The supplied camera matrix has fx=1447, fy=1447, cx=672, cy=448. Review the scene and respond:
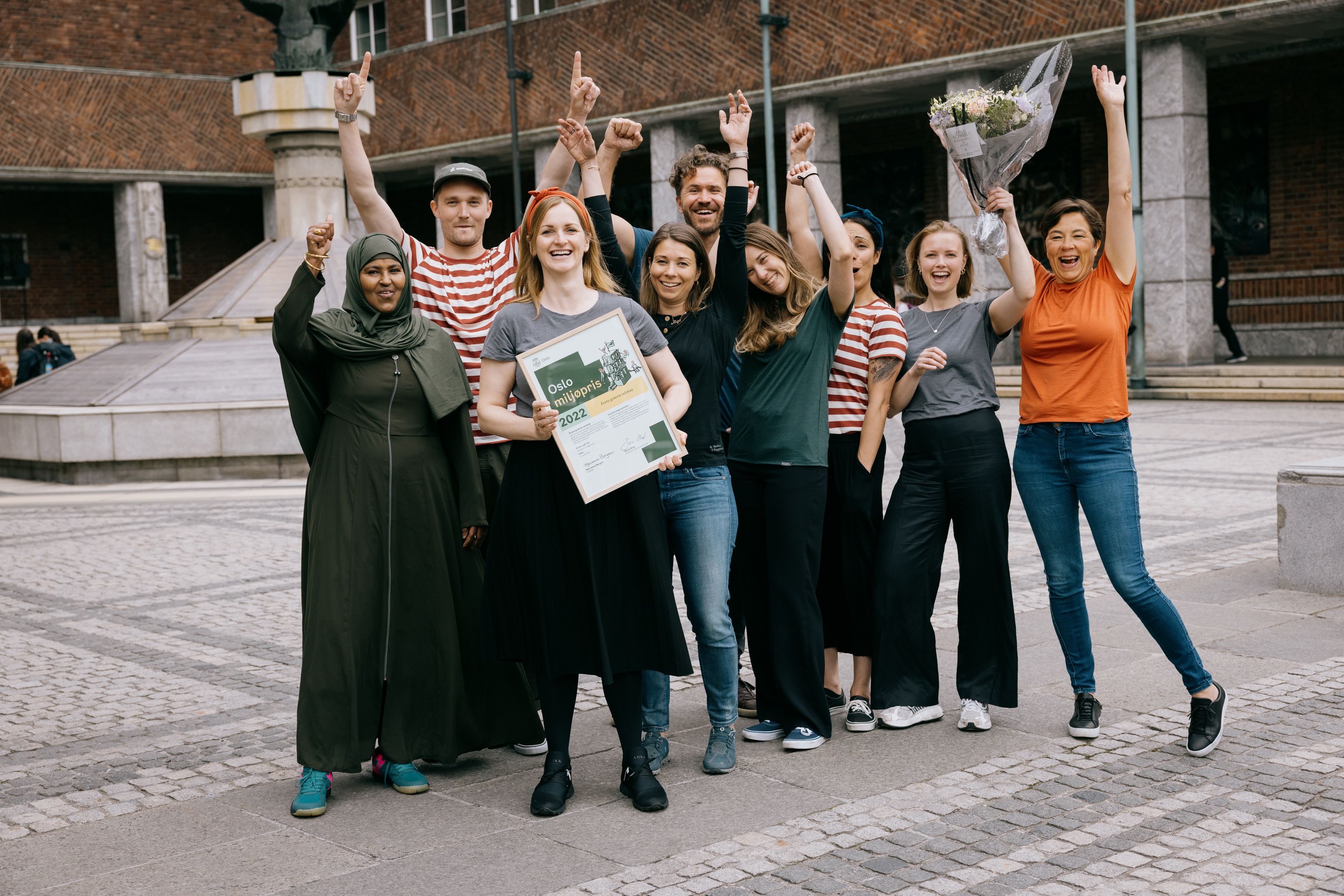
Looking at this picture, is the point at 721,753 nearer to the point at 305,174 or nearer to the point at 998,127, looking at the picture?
the point at 998,127

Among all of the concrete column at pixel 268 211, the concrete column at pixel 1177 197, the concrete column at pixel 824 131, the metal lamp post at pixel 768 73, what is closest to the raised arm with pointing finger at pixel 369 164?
the concrete column at pixel 1177 197

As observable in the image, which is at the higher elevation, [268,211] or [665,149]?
[665,149]

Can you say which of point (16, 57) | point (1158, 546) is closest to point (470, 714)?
point (1158, 546)

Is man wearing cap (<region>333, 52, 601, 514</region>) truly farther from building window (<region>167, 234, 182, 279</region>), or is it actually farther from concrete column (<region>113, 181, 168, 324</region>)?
building window (<region>167, 234, 182, 279</region>)

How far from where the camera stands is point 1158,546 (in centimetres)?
871

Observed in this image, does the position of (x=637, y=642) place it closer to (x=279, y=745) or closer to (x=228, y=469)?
(x=279, y=745)

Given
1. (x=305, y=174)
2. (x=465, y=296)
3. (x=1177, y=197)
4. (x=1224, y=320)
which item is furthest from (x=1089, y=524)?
(x=1224, y=320)

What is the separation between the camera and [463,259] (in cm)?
512

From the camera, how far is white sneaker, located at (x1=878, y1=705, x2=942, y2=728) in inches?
201

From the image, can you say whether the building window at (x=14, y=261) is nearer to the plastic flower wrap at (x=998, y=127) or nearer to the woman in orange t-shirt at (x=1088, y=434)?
the plastic flower wrap at (x=998, y=127)

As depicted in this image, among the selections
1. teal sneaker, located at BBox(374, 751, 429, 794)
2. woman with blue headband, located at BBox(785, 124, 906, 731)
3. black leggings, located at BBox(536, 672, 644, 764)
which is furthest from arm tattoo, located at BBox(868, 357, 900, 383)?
teal sneaker, located at BBox(374, 751, 429, 794)

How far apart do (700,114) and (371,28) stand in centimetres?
1125

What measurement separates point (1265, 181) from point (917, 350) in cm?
2132

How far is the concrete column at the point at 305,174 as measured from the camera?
1639cm
